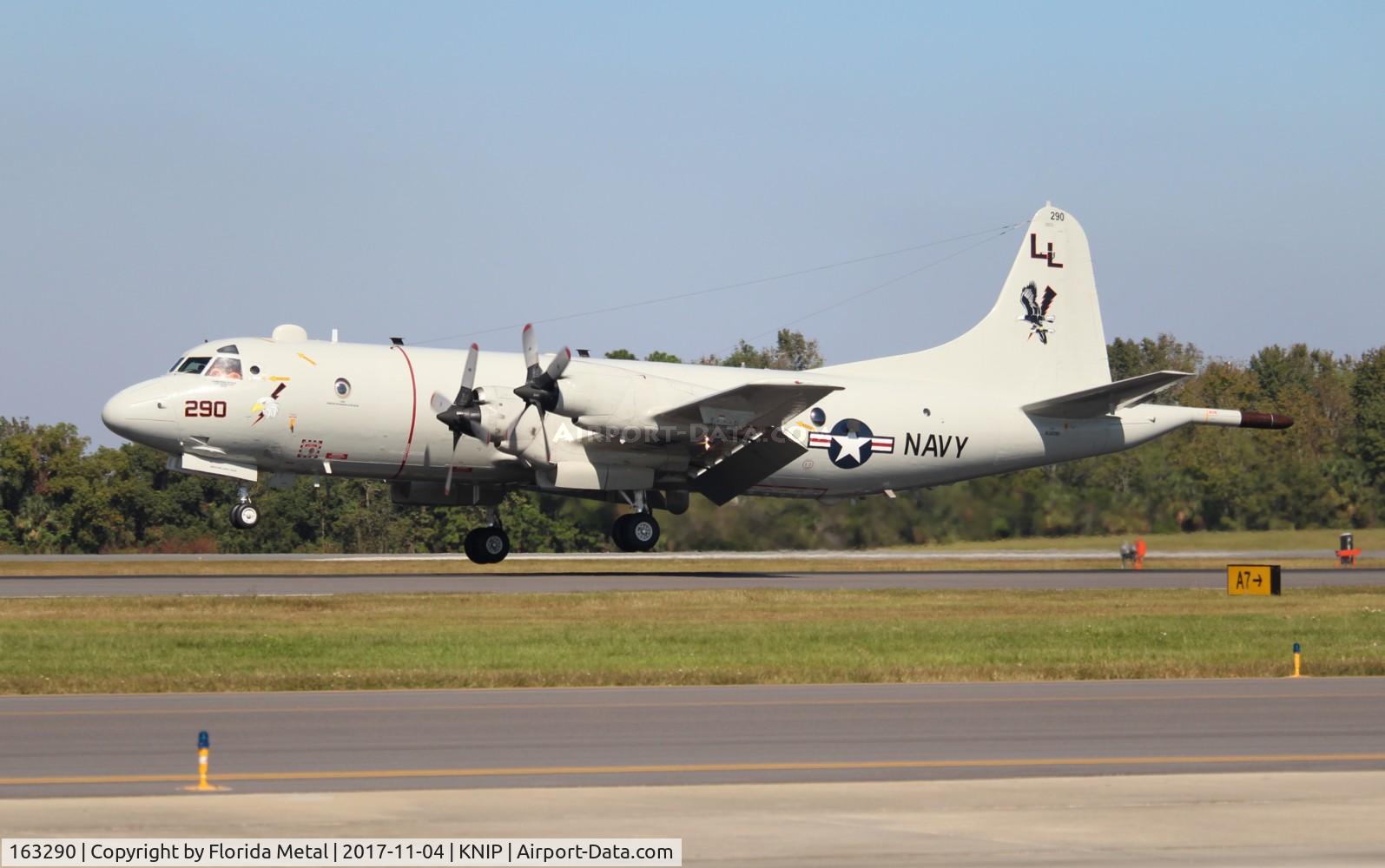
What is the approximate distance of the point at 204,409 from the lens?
32750 millimetres

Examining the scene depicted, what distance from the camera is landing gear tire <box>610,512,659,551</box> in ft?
118

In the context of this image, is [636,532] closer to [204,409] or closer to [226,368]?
[226,368]

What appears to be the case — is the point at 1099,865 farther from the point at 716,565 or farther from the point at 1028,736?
the point at 716,565

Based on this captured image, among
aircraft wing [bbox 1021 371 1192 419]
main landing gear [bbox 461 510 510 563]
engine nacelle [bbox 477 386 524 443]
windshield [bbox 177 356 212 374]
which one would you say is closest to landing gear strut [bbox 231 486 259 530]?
windshield [bbox 177 356 212 374]

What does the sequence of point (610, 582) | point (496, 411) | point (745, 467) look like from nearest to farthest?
1. point (610, 582)
2. point (496, 411)
3. point (745, 467)

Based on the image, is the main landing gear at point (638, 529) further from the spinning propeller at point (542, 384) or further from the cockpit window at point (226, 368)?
the cockpit window at point (226, 368)

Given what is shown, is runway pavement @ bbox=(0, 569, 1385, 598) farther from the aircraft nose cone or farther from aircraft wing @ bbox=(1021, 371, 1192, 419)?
aircraft wing @ bbox=(1021, 371, 1192, 419)

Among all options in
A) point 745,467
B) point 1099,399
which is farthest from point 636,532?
point 1099,399

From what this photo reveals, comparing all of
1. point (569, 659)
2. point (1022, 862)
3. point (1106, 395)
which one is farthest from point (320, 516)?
point (1022, 862)

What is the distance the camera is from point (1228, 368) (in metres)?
95.6

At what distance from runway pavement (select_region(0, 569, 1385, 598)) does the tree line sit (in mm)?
2742

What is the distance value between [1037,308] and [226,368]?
65.8 feet

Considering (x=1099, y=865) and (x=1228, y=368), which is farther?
(x=1228, y=368)

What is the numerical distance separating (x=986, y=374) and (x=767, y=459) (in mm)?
6984
